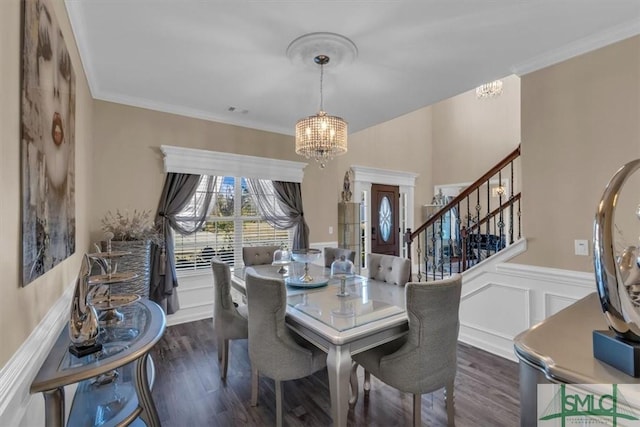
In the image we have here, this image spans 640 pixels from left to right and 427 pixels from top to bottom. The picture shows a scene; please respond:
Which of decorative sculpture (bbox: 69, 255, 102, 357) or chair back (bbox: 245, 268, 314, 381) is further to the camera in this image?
chair back (bbox: 245, 268, 314, 381)

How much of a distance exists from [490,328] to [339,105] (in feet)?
10.0

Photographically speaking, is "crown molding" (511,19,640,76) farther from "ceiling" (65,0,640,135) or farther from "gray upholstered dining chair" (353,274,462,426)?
"gray upholstered dining chair" (353,274,462,426)

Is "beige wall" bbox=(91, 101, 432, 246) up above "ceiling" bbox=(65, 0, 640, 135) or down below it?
below

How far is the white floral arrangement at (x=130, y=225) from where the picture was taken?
10.4ft

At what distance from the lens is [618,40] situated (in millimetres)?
2295

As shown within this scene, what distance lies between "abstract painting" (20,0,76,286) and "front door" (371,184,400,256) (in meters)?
5.56

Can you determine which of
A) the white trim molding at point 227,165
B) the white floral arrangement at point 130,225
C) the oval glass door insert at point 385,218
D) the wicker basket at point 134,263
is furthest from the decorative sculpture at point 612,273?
the oval glass door insert at point 385,218

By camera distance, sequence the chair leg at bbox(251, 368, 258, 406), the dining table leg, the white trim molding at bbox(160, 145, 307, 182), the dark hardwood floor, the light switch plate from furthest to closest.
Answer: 1. the white trim molding at bbox(160, 145, 307, 182)
2. the light switch plate
3. the chair leg at bbox(251, 368, 258, 406)
4. the dark hardwood floor
5. the dining table leg

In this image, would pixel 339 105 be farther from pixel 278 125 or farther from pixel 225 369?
pixel 225 369

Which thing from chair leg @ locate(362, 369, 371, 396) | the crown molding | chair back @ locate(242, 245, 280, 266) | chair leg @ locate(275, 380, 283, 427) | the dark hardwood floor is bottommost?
the dark hardwood floor

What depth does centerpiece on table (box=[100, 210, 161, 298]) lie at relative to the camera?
2986mm

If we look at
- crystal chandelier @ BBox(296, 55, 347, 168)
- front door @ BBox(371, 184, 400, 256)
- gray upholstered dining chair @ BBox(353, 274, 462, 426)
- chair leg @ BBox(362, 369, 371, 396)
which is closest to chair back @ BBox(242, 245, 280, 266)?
crystal chandelier @ BBox(296, 55, 347, 168)

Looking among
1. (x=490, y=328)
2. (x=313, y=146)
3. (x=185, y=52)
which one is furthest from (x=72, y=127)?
(x=490, y=328)

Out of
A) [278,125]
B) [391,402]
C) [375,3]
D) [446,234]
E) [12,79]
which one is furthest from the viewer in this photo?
[446,234]
